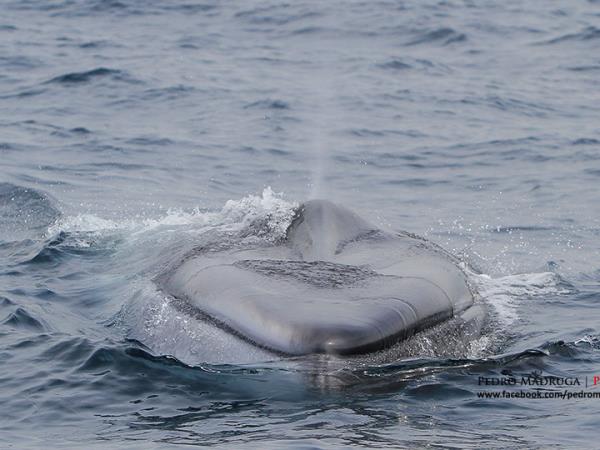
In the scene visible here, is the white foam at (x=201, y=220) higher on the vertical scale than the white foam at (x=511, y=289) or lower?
higher

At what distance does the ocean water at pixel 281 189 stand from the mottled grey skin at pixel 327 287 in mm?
293

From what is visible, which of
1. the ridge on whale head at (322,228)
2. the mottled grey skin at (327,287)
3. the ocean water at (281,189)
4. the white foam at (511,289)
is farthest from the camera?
the white foam at (511,289)

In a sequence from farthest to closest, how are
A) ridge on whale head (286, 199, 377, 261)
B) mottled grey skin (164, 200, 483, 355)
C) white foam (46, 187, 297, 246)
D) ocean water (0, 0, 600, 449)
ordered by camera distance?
white foam (46, 187, 297, 246)
ridge on whale head (286, 199, 377, 261)
mottled grey skin (164, 200, 483, 355)
ocean water (0, 0, 600, 449)

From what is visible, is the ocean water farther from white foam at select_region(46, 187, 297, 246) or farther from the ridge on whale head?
the ridge on whale head

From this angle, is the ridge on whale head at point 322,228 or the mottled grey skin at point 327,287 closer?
the mottled grey skin at point 327,287

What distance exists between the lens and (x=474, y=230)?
1975 centimetres

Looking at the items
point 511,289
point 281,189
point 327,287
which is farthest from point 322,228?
point 281,189

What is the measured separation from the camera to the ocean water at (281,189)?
34.1ft

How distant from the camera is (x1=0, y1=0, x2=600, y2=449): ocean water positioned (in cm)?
1040

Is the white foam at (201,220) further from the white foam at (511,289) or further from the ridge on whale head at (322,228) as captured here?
the white foam at (511,289)

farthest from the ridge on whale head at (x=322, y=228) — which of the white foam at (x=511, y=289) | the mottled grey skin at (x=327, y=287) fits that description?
the white foam at (x=511, y=289)

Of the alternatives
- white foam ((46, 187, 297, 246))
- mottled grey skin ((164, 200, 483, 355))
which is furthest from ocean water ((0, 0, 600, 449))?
mottled grey skin ((164, 200, 483, 355))

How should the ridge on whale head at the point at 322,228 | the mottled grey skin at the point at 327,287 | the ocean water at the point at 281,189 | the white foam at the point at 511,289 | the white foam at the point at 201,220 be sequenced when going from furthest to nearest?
the white foam at the point at 201,220, the white foam at the point at 511,289, the ridge on whale head at the point at 322,228, the mottled grey skin at the point at 327,287, the ocean water at the point at 281,189

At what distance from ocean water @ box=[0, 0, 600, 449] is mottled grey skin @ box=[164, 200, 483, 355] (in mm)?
293
